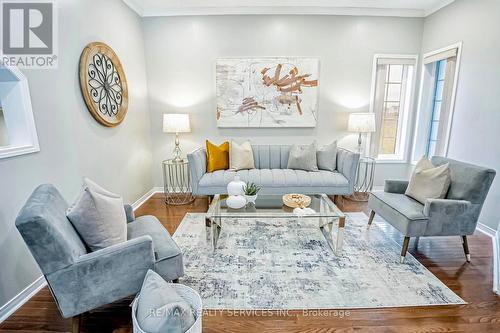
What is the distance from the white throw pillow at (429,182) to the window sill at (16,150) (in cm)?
335

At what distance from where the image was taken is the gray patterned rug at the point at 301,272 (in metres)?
1.80

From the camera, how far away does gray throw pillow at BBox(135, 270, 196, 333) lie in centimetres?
115

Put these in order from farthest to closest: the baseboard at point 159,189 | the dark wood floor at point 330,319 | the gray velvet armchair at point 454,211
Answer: the baseboard at point 159,189, the gray velvet armchair at point 454,211, the dark wood floor at point 330,319

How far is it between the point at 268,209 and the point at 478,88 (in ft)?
9.37

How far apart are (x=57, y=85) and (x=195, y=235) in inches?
74.8

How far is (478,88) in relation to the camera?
2.91m

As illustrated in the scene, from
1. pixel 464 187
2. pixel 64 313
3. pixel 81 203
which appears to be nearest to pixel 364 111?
pixel 464 187

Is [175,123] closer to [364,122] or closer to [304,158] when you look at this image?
[304,158]

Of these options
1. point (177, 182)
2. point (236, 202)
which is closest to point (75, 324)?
point (236, 202)

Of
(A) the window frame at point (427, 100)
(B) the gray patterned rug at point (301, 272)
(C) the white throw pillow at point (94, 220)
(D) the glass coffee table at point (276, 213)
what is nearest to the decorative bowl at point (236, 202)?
(D) the glass coffee table at point (276, 213)

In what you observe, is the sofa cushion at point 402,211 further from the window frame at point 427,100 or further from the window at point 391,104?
the window at point 391,104

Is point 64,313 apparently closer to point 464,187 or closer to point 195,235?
point 195,235

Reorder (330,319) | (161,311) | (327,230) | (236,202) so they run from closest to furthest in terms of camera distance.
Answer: (161,311), (330,319), (236,202), (327,230)

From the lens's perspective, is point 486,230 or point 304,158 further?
point 304,158
